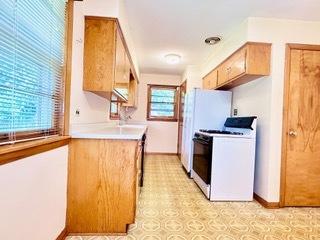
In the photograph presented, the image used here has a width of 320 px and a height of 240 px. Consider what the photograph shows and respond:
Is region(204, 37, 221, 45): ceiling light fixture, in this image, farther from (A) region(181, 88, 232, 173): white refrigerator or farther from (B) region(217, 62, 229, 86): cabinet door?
(A) region(181, 88, 232, 173): white refrigerator

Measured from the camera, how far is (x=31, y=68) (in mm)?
1462

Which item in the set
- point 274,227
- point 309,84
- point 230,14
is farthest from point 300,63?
point 274,227

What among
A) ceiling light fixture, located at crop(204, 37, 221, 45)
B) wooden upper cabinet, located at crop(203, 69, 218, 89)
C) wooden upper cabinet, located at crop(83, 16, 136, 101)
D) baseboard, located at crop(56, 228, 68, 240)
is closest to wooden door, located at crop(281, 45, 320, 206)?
ceiling light fixture, located at crop(204, 37, 221, 45)

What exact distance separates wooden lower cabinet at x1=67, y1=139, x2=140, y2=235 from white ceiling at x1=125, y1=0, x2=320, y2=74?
1.65 m

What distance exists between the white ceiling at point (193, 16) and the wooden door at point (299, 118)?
490 millimetres

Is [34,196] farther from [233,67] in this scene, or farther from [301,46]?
[301,46]

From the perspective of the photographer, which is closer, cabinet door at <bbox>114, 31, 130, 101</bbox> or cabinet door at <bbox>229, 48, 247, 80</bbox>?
cabinet door at <bbox>114, 31, 130, 101</bbox>

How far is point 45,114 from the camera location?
67.9 inches

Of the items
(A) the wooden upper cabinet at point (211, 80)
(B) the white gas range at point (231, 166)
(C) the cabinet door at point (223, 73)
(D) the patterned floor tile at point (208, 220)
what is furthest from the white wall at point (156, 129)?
(B) the white gas range at point (231, 166)

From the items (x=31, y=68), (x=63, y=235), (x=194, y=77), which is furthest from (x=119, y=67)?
(x=194, y=77)

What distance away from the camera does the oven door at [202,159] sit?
313 centimetres

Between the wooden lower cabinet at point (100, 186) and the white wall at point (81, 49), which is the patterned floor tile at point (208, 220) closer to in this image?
the wooden lower cabinet at point (100, 186)

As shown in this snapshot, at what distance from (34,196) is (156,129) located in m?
5.24

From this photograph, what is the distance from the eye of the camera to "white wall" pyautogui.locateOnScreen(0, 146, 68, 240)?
1.17m
